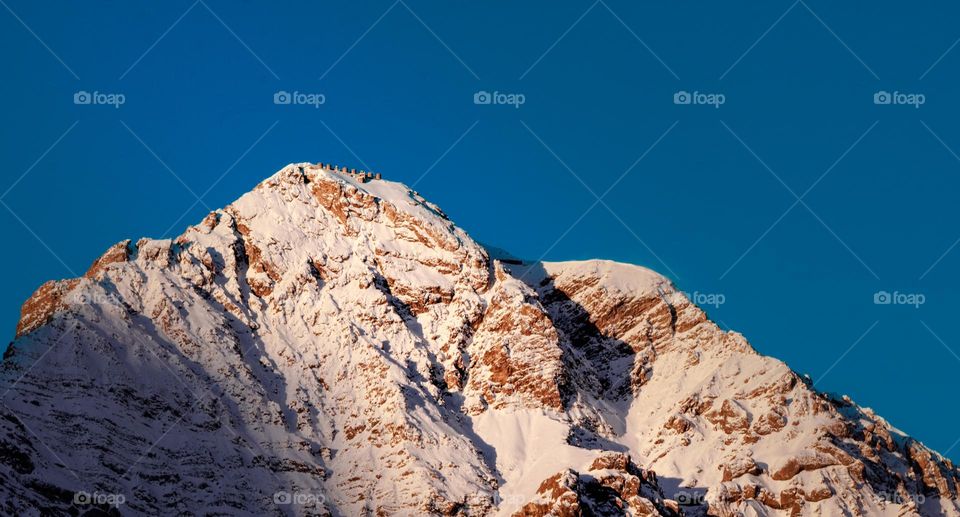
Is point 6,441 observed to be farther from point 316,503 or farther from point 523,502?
point 523,502

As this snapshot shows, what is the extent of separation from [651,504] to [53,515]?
70.3 m

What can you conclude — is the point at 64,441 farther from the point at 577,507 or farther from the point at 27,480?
the point at 577,507

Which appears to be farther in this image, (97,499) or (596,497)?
(596,497)

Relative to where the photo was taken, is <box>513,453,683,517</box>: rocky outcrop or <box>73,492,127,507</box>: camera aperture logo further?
<box>513,453,683,517</box>: rocky outcrop

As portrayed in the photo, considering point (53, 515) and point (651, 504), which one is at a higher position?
point (651, 504)

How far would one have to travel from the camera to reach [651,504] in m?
194

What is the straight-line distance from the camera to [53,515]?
584ft

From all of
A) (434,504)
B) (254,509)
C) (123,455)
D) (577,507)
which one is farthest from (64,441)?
(577,507)

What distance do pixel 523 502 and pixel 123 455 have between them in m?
49.9

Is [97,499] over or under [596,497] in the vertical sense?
under

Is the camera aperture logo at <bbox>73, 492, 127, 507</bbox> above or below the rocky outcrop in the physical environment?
below

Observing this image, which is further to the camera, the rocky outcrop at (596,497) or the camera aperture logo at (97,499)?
the rocky outcrop at (596,497)

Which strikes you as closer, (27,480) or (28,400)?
(27,480)

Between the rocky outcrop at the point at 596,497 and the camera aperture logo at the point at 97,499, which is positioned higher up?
the rocky outcrop at the point at 596,497
